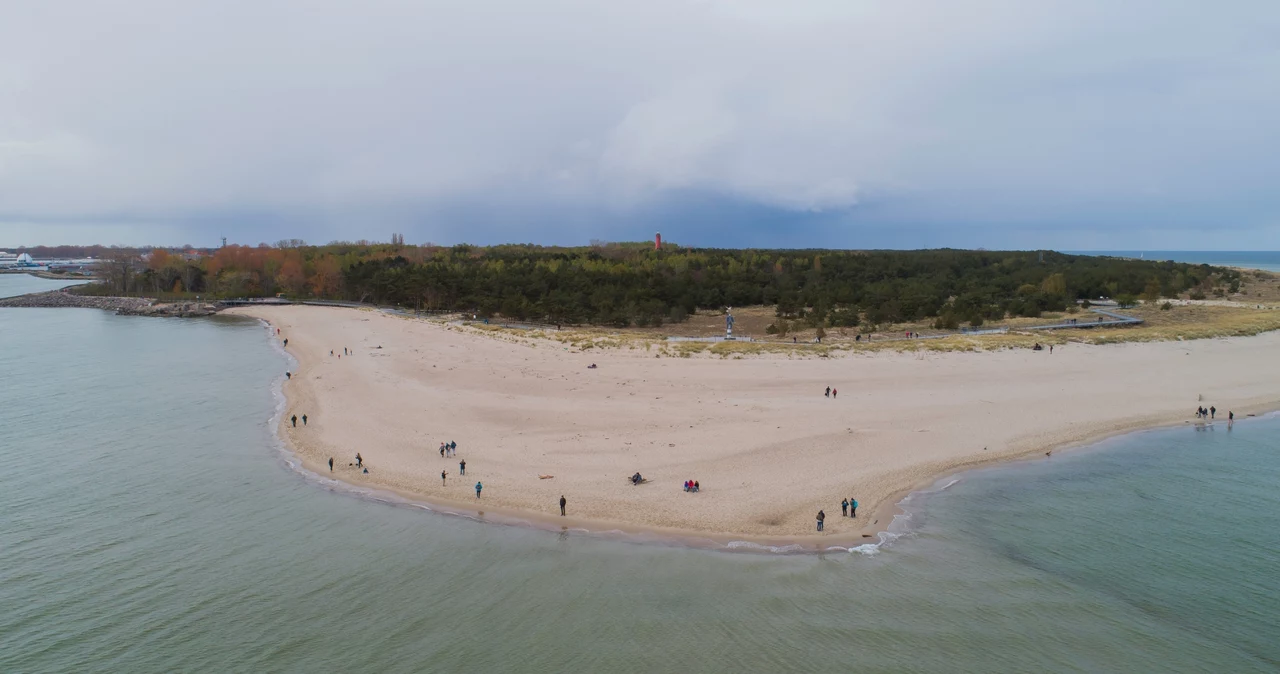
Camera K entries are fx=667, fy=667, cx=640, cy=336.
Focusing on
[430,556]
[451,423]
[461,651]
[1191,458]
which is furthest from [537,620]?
[1191,458]

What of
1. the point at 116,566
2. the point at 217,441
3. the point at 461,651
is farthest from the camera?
the point at 217,441

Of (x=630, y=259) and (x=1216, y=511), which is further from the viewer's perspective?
(x=630, y=259)

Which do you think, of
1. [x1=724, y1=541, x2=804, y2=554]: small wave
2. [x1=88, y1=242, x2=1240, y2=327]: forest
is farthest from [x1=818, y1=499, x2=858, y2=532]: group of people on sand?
[x1=88, y1=242, x2=1240, y2=327]: forest

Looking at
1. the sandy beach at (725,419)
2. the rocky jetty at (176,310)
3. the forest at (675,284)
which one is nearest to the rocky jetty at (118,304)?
the rocky jetty at (176,310)

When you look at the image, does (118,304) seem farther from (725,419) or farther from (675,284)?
(725,419)

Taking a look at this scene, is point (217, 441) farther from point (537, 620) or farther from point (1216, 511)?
point (1216, 511)

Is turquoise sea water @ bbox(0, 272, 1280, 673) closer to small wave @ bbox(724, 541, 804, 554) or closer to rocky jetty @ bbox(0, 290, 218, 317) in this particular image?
small wave @ bbox(724, 541, 804, 554)
